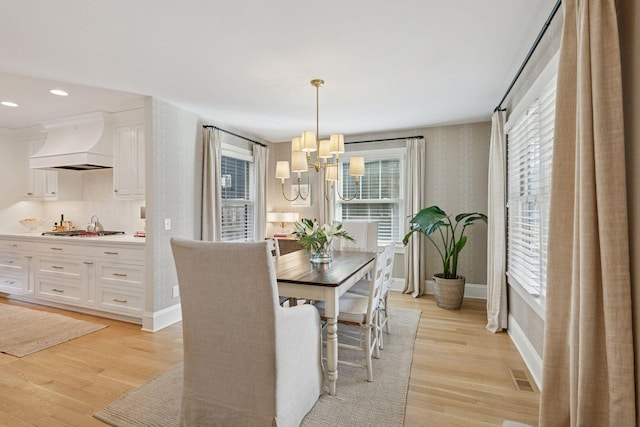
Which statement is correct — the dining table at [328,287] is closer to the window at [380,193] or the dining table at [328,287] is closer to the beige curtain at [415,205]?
the beige curtain at [415,205]

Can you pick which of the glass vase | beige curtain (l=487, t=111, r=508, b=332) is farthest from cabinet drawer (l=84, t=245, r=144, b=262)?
beige curtain (l=487, t=111, r=508, b=332)

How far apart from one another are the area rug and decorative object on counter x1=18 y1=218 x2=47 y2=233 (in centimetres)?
396

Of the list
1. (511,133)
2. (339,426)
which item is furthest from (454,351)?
(511,133)

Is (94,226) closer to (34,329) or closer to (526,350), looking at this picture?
(34,329)

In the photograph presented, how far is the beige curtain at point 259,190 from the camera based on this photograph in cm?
504

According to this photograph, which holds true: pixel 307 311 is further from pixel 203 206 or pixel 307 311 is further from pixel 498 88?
pixel 498 88

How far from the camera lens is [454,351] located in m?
2.80

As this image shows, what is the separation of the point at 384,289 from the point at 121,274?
2.89 metres

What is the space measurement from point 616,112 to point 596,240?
1.55ft

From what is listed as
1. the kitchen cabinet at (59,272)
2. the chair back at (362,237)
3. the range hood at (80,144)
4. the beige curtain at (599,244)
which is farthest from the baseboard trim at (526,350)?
the range hood at (80,144)

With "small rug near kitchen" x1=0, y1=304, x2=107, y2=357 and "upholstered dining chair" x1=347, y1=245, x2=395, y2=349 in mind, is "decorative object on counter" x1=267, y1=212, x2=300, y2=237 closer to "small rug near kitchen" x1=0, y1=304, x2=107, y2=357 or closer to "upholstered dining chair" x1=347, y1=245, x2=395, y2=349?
"upholstered dining chair" x1=347, y1=245, x2=395, y2=349

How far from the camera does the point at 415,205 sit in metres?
4.63

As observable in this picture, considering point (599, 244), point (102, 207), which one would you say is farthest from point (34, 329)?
point (599, 244)

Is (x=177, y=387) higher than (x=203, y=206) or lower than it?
lower
